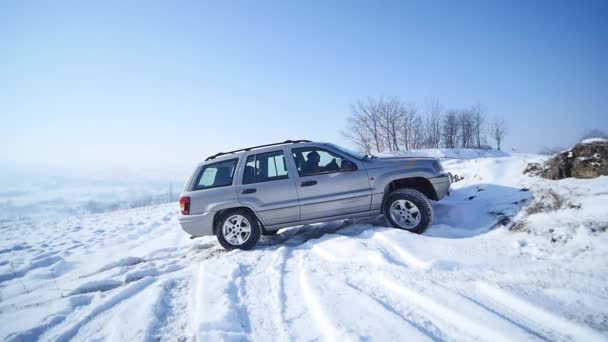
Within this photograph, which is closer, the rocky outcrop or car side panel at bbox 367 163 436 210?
car side panel at bbox 367 163 436 210

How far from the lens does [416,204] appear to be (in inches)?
162

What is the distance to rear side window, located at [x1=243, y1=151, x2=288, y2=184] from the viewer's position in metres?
4.49

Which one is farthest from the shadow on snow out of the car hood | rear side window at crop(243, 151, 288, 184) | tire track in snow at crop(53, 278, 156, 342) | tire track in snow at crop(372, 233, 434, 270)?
tire track in snow at crop(53, 278, 156, 342)

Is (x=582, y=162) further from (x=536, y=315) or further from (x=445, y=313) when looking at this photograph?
(x=445, y=313)

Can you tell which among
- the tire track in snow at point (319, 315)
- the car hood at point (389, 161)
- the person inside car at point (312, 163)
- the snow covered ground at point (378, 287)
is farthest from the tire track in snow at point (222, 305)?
the car hood at point (389, 161)

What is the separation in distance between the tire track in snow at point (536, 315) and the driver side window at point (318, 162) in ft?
8.36

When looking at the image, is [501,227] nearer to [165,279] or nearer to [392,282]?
[392,282]

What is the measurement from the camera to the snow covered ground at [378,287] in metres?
1.90

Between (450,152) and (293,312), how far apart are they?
27.9 metres

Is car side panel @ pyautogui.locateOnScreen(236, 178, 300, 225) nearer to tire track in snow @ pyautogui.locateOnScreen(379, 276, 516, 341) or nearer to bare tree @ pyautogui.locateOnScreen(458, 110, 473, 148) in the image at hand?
tire track in snow @ pyautogui.locateOnScreen(379, 276, 516, 341)

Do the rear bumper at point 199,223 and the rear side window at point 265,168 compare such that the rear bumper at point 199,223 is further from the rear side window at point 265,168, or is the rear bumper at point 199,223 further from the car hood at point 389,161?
the car hood at point 389,161

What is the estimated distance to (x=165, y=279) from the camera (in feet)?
10.6

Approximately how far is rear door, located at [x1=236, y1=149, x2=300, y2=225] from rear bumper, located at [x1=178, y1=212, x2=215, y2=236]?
686 millimetres

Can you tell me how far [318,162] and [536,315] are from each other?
3.28 m
